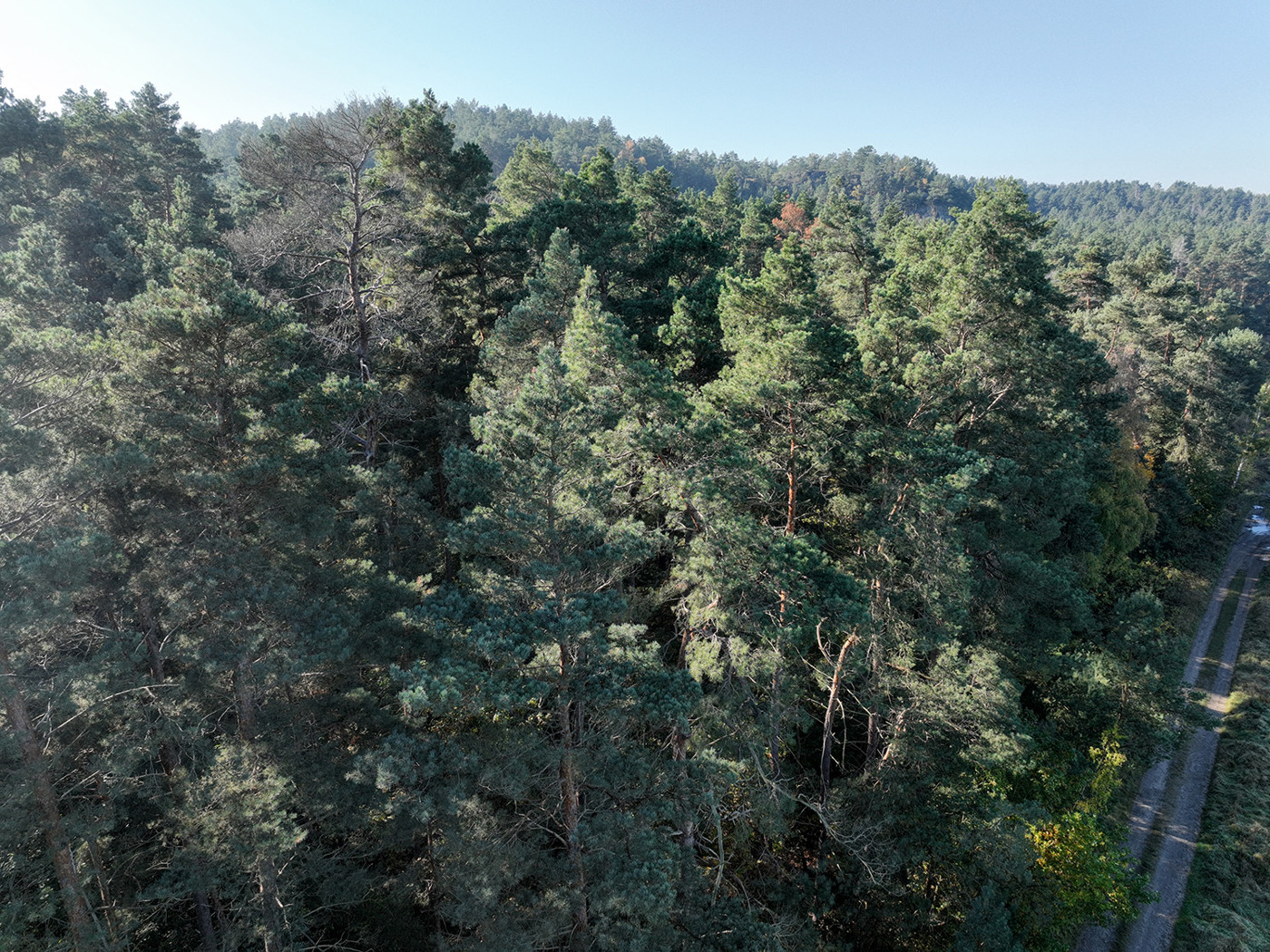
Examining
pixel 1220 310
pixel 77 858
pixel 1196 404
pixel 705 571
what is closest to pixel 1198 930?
pixel 705 571

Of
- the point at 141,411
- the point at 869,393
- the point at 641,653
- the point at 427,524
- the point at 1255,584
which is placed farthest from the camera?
the point at 1255,584

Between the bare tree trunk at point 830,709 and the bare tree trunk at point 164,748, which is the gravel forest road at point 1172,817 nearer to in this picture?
the bare tree trunk at point 830,709

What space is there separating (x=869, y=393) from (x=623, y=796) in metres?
10.4

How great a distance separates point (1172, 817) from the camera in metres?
23.0

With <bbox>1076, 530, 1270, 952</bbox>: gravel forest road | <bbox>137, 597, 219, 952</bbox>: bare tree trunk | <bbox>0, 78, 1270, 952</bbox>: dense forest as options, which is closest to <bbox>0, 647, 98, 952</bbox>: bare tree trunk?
<bbox>0, 78, 1270, 952</bbox>: dense forest

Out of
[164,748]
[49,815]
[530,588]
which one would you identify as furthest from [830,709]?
[49,815]

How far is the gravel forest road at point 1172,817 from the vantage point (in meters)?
18.8

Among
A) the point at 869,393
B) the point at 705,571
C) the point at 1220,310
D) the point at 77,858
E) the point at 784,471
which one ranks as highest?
the point at 1220,310

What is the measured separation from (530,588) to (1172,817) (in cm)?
2676

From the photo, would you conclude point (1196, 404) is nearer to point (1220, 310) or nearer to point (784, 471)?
point (1220, 310)

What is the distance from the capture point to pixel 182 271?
34.6 ft

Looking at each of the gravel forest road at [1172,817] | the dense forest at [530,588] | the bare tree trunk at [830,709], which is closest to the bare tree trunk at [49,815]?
the dense forest at [530,588]

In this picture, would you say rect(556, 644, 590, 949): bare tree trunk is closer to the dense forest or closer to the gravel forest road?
the dense forest

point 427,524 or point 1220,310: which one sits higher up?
point 1220,310
